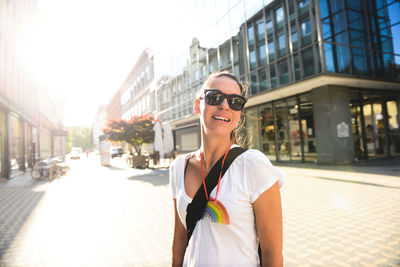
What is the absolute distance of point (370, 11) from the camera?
48.1 ft

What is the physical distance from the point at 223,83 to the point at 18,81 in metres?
20.7

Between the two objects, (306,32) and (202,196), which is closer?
(202,196)

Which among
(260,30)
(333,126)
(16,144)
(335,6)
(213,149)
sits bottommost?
(213,149)

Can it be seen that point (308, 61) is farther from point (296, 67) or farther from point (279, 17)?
point (279, 17)

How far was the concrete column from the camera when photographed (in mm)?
13312

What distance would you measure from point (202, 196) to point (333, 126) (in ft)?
46.3

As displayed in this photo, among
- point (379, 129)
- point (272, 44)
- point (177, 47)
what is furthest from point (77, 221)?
point (177, 47)

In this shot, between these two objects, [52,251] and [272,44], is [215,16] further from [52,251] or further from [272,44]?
[52,251]

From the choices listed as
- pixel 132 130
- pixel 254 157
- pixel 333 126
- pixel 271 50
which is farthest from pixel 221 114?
pixel 132 130

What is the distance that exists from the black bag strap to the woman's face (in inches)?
6.4

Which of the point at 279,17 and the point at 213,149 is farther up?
the point at 279,17

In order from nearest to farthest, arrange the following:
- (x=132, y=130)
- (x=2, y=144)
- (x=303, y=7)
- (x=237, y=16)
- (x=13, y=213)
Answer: (x=13, y=213) < (x=303, y=7) < (x=2, y=144) < (x=237, y=16) < (x=132, y=130)

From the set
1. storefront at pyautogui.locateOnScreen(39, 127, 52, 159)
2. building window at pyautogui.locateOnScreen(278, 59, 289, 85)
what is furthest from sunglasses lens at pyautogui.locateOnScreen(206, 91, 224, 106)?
storefront at pyautogui.locateOnScreen(39, 127, 52, 159)

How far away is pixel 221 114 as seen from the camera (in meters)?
1.42
